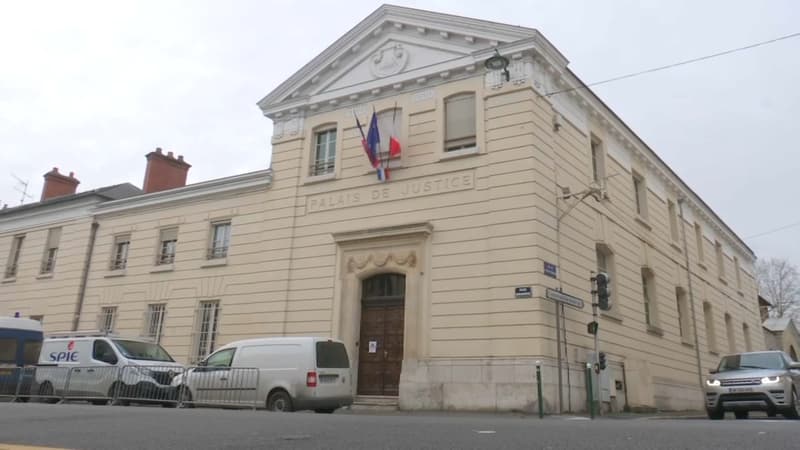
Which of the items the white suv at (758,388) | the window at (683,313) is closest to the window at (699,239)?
the window at (683,313)

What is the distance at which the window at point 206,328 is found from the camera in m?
20.0

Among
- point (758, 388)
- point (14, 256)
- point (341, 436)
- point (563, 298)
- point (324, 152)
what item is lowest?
point (341, 436)

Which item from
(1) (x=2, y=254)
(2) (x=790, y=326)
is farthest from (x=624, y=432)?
(2) (x=790, y=326)

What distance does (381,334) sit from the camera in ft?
54.2

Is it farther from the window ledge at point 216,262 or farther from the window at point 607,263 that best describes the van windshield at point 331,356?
the window at point 607,263

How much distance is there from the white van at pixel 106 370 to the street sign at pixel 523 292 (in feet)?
26.9

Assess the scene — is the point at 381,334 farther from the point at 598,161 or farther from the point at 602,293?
the point at 598,161

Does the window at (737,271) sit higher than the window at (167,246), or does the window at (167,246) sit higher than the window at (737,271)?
the window at (737,271)

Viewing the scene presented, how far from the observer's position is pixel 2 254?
27.2 meters

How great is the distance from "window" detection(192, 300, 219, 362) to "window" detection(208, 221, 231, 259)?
1693 millimetres

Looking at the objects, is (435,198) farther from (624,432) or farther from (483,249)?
(624,432)

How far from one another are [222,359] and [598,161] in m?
12.7

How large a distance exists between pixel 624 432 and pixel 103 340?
14239 millimetres

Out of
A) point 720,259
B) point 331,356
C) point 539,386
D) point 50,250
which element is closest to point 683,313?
point 720,259
